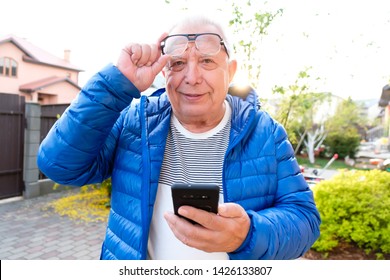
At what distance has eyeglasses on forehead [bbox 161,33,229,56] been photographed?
1129 millimetres

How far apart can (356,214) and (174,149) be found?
285cm

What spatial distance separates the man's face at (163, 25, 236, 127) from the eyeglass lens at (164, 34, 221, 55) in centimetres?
1

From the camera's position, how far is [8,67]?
14.1 meters

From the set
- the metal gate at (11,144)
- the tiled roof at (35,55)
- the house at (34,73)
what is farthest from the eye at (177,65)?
the tiled roof at (35,55)

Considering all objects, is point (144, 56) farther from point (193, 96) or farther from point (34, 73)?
point (34, 73)

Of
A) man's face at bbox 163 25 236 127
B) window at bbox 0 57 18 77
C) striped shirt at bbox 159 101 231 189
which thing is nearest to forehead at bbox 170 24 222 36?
man's face at bbox 163 25 236 127

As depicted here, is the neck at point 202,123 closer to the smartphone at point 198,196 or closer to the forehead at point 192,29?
the forehead at point 192,29

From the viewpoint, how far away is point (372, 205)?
331cm

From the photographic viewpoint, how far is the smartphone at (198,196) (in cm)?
83

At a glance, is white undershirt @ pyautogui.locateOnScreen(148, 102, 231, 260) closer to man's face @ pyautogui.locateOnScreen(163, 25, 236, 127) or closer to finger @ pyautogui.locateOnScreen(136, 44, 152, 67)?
man's face @ pyautogui.locateOnScreen(163, 25, 236, 127)

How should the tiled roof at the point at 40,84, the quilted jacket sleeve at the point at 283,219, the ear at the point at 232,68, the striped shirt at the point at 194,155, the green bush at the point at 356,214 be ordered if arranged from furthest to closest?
the tiled roof at the point at 40,84
the green bush at the point at 356,214
the ear at the point at 232,68
the striped shirt at the point at 194,155
the quilted jacket sleeve at the point at 283,219

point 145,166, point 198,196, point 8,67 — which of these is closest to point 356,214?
point 145,166

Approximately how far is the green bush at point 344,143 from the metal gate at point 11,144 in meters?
16.2

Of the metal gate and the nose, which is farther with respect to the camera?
the metal gate
